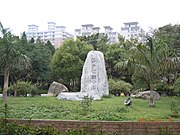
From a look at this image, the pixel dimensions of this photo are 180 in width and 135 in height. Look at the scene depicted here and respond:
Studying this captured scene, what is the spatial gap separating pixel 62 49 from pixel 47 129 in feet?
85.1

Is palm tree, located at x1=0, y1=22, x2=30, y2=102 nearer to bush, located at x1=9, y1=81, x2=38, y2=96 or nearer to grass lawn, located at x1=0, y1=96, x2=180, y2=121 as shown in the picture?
grass lawn, located at x1=0, y1=96, x2=180, y2=121

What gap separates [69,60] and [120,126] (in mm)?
23671

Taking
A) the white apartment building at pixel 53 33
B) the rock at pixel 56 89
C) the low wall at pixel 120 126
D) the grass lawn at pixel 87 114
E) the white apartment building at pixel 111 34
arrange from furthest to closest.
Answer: the white apartment building at pixel 53 33 < the white apartment building at pixel 111 34 < the rock at pixel 56 89 < the grass lawn at pixel 87 114 < the low wall at pixel 120 126

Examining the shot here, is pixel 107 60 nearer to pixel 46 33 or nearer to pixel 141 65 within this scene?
pixel 141 65

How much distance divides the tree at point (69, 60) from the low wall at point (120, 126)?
2278 centimetres

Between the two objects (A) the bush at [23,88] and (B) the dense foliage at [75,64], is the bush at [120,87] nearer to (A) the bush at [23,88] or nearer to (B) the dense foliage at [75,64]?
(B) the dense foliage at [75,64]

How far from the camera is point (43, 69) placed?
31875 millimetres

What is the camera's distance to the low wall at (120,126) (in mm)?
6922

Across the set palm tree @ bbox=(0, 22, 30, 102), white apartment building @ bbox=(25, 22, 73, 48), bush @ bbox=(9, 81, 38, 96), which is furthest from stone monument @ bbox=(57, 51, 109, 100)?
white apartment building @ bbox=(25, 22, 73, 48)

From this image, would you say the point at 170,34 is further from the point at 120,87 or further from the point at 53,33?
the point at 53,33

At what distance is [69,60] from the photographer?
30312mm

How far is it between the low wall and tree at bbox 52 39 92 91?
2278cm

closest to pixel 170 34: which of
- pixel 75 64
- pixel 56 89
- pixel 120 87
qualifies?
pixel 120 87

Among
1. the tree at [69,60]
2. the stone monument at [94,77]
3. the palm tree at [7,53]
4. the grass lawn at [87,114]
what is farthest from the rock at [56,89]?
the grass lawn at [87,114]
